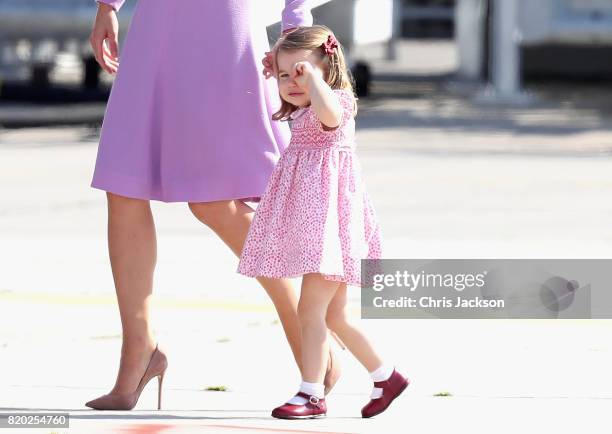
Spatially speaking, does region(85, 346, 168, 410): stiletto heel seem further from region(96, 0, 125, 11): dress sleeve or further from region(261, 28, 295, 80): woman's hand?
region(96, 0, 125, 11): dress sleeve

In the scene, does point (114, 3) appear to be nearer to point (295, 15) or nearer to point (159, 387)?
point (295, 15)

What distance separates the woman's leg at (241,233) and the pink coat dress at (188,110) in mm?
55

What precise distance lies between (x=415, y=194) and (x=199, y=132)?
26.1 ft

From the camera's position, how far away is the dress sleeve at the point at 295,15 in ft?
16.7

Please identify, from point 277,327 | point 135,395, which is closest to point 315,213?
point 135,395

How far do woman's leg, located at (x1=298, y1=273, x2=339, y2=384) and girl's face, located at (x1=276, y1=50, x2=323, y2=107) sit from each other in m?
0.50

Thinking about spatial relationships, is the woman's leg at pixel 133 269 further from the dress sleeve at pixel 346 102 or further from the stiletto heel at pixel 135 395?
the dress sleeve at pixel 346 102

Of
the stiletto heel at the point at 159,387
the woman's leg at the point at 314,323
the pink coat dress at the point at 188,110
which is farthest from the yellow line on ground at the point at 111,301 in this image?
the woman's leg at the point at 314,323

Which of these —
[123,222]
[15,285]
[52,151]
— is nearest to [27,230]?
[15,285]

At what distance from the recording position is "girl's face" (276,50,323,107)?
4.82 metres

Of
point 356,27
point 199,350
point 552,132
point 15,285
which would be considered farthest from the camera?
point 356,27

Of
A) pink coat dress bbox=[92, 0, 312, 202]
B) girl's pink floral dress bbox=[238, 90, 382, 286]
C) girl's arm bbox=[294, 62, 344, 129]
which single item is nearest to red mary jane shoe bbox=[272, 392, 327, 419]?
girl's pink floral dress bbox=[238, 90, 382, 286]

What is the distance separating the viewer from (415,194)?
12.9 m

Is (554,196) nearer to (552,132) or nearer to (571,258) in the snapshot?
(571,258)
